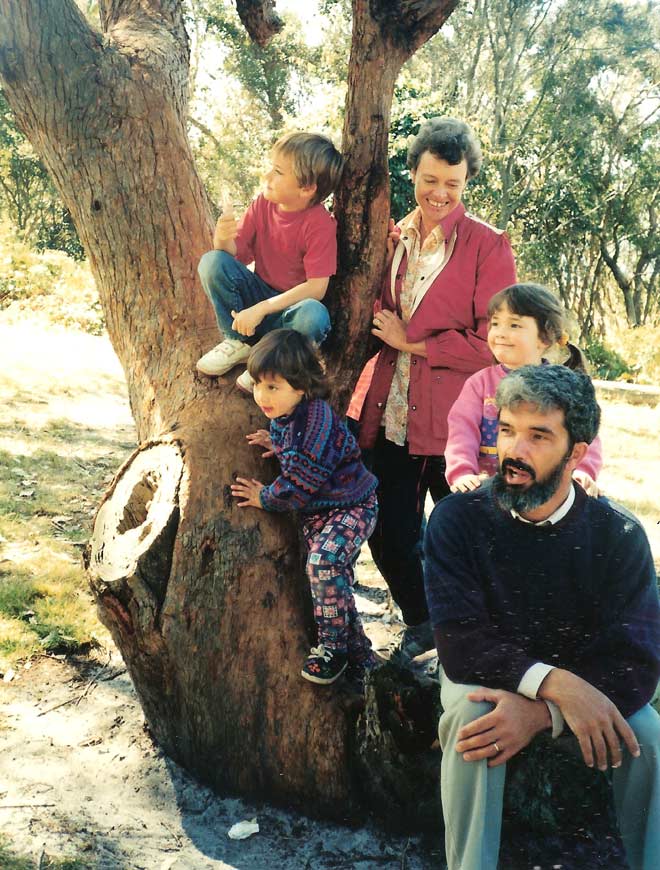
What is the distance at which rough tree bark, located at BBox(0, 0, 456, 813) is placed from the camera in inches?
121

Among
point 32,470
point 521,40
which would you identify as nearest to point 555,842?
point 32,470

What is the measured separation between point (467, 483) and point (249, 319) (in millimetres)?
1161

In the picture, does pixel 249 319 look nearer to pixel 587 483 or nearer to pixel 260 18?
pixel 587 483

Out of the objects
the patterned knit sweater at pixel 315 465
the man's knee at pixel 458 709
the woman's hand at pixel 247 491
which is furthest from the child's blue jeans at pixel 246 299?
the man's knee at pixel 458 709

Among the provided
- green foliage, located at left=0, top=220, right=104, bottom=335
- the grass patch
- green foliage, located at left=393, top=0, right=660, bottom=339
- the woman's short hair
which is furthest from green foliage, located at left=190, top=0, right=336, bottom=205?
the woman's short hair

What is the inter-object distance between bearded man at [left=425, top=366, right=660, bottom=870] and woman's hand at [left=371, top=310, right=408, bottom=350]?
91 cm

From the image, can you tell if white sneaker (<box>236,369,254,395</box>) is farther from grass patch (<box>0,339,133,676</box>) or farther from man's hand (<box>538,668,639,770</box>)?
man's hand (<box>538,668,639,770</box>)

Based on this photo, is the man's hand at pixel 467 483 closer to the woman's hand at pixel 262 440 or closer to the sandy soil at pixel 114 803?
the woman's hand at pixel 262 440

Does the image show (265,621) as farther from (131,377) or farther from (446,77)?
(446,77)

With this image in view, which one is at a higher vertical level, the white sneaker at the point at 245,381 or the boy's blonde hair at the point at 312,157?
the boy's blonde hair at the point at 312,157

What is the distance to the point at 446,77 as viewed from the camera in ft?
70.1

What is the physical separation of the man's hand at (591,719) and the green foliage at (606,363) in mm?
13446

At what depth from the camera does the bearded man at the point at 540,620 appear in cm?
→ 229

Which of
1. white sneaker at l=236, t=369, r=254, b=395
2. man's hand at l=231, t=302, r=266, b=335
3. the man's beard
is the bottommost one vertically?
the man's beard
